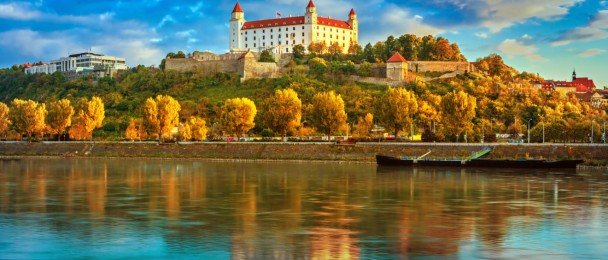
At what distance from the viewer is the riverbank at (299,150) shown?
227 ft

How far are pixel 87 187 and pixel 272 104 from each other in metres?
45.5

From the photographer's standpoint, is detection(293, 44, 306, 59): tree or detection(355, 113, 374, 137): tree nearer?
detection(355, 113, 374, 137): tree

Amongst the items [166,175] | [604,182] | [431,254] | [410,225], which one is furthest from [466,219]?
[166,175]

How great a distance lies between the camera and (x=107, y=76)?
148 m

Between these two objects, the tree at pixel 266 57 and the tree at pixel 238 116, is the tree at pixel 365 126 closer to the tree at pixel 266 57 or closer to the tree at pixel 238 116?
the tree at pixel 238 116

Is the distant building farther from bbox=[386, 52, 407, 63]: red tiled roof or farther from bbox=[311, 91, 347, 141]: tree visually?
bbox=[311, 91, 347, 141]: tree

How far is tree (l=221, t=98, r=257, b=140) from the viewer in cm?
9044

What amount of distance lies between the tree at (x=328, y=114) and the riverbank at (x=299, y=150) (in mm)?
6102

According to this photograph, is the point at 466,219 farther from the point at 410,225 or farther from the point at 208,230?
the point at 208,230

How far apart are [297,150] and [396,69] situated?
47.6 metres

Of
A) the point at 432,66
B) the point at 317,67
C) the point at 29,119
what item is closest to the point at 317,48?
the point at 317,67

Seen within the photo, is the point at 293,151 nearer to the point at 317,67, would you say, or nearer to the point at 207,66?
the point at 317,67

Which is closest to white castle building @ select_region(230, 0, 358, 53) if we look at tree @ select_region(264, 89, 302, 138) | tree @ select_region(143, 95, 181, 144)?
tree @ select_region(143, 95, 181, 144)

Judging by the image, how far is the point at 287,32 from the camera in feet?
502
